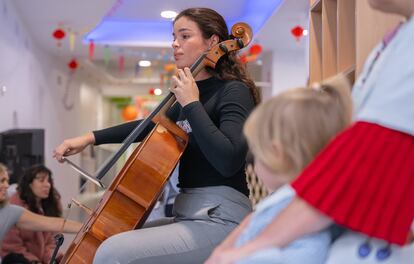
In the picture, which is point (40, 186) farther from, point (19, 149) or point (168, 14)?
point (168, 14)

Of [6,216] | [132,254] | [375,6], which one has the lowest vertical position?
[6,216]

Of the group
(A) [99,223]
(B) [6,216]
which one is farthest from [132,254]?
(B) [6,216]

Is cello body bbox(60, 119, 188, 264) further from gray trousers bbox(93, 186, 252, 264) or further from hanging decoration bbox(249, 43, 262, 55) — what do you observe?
hanging decoration bbox(249, 43, 262, 55)

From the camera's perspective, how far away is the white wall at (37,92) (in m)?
5.21

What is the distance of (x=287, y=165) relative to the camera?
1.02 m

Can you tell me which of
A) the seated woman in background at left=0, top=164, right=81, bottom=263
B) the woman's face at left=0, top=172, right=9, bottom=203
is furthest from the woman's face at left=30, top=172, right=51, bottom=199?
the woman's face at left=0, top=172, right=9, bottom=203

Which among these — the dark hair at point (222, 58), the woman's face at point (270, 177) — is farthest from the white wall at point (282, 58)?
the woman's face at point (270, 177)

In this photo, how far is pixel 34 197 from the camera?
361 centimetres

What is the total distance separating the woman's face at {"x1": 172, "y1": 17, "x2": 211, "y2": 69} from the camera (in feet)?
6.04

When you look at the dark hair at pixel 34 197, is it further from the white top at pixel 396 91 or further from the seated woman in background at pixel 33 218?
the white top at pixel 396 91

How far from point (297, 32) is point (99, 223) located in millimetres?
4750

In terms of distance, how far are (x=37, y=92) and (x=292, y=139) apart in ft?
21.5

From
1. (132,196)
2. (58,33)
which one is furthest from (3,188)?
(58,33)

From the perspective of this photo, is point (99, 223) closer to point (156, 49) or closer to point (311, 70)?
point (311, 70)
